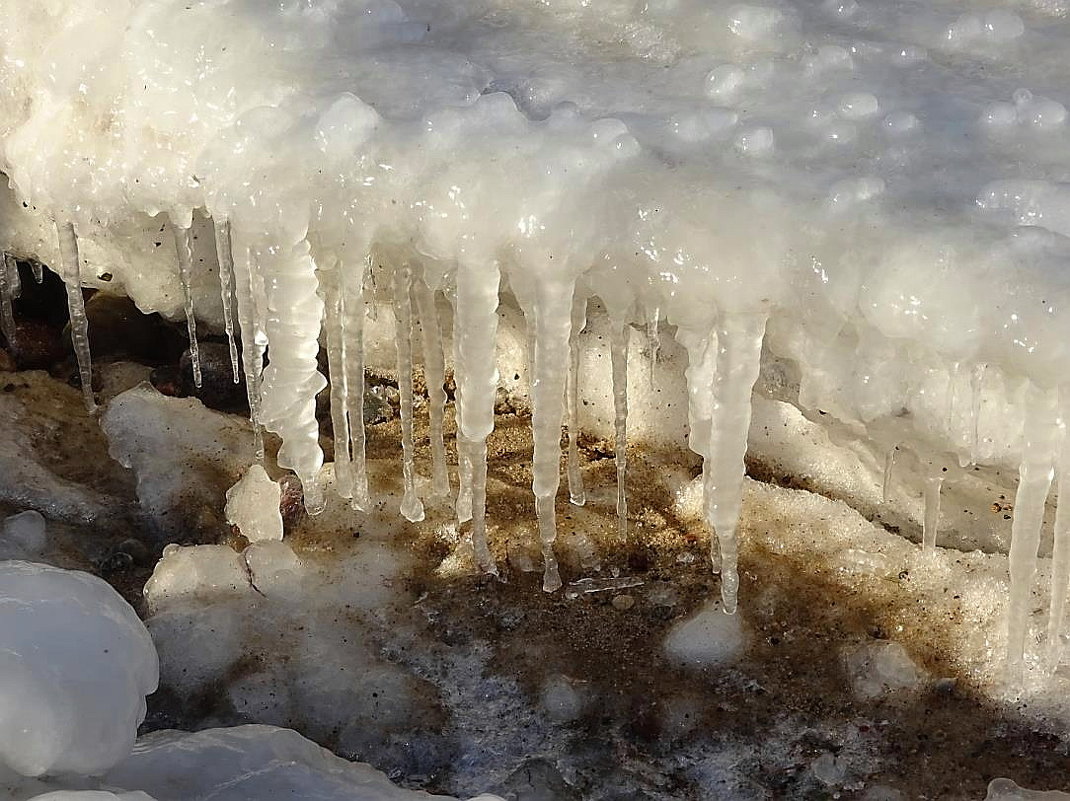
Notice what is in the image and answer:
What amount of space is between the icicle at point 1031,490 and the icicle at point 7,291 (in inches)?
103

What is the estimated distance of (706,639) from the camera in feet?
9.08

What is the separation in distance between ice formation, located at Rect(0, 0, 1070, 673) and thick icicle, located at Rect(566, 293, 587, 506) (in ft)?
0.04

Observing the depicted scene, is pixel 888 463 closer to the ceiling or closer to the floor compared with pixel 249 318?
closer to the floor

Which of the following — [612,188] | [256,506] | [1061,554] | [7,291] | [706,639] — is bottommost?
[706,639]

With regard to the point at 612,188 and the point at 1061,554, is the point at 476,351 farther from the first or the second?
the point at 1061,554

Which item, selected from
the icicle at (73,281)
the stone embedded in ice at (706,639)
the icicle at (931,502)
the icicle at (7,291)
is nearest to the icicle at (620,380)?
the stone embedded in ice at (706,639)

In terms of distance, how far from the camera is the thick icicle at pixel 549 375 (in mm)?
2109

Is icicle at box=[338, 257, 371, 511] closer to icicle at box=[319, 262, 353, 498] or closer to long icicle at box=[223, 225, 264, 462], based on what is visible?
icicle at box=[319, 262, 353, 498]

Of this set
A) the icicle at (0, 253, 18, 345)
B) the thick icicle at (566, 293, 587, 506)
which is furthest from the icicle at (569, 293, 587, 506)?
the icicle at (0, 253, 18, 345)

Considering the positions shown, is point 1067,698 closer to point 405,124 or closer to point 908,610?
point 908,610

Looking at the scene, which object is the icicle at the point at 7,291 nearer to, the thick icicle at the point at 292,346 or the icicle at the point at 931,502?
the thick icicle at the point at 292,346

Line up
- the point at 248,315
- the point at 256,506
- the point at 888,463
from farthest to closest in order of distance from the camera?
the point at 256,506 < the point at 888,463 < the point at 248,315

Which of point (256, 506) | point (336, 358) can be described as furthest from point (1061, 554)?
point (256, 506)

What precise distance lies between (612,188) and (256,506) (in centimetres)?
148
